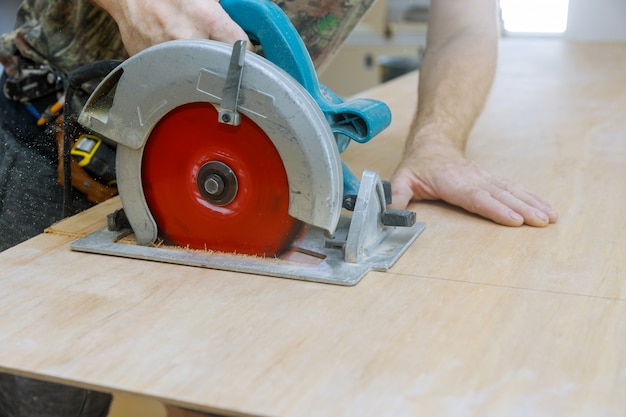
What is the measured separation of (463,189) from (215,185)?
1.93 feet

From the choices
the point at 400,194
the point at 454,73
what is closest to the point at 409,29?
the point at 454,73

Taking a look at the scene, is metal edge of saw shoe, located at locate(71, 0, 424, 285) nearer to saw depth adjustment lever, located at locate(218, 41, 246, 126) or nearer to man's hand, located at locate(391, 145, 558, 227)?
saw depth adjustment lever, located at locate(218, 41, 246, 126)

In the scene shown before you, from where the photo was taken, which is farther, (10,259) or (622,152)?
(622,152)

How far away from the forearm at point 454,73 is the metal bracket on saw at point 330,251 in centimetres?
51

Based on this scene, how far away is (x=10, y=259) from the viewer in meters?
1.35

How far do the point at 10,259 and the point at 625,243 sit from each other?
3.63 feet

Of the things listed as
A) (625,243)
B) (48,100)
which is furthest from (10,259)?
(625,243)

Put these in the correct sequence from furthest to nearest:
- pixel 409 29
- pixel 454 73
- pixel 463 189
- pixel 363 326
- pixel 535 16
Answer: pixel 409 29
pixel 535 16
pixel 454 73
pixel 463 189
pixel 363 326

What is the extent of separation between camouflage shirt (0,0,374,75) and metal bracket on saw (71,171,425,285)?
652 mm

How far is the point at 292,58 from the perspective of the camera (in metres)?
1.29

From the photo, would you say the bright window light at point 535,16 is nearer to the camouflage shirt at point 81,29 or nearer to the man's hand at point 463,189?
the camouflage shirt at point 81,29

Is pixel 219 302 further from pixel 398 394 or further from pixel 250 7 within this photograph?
pixel 250 7

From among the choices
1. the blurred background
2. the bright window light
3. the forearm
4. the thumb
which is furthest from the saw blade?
the bright window light

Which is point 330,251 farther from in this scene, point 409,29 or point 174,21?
point 409,29
